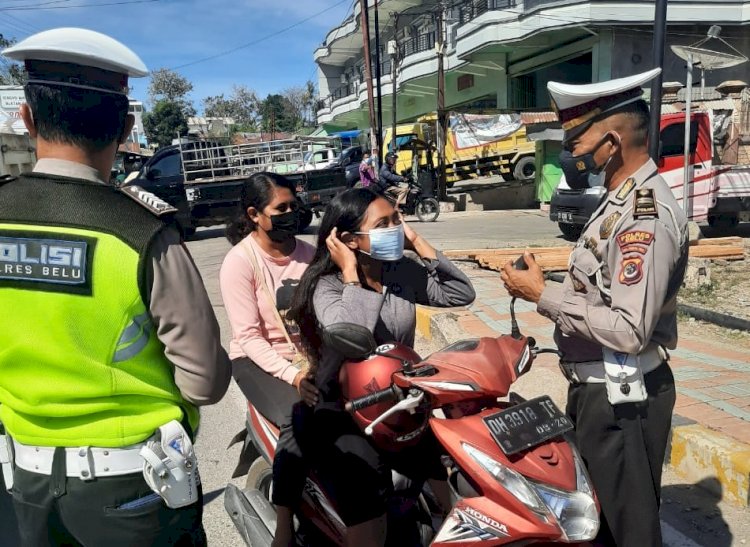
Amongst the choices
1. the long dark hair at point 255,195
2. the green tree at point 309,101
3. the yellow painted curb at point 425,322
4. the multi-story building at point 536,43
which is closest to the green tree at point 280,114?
the green tree at point 309,101

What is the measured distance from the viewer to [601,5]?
16.1 meters

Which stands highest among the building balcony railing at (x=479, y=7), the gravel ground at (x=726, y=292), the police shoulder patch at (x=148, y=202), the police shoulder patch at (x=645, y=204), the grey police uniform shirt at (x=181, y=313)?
the building balcony railing at (x=479, y=7)

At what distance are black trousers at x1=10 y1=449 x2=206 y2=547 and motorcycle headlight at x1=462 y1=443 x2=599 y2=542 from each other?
0.85 m

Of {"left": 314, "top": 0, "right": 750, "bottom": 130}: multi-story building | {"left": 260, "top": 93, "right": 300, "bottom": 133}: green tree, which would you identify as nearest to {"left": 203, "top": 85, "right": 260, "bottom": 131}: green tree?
{"left": 260, "top": 93, "right": 300, "bottom": 133}: green tree

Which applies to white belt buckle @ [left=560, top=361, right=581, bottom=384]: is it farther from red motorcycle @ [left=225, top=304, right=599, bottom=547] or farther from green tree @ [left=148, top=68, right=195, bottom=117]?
green tree @ [left=148, top=68, right=195, bottom=117]

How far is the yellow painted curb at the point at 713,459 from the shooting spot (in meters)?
3.10

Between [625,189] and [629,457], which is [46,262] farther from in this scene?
[629,457]

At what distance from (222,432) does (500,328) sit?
278 centimetres

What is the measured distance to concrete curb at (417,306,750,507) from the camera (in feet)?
10.2

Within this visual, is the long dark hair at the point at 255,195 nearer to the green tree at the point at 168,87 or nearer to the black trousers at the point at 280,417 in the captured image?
the black trousers at the point at 280,417

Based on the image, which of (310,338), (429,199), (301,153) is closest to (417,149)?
(429,199)

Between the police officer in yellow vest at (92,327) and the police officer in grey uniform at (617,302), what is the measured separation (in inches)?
45.2

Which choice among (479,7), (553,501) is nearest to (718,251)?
(553,501)

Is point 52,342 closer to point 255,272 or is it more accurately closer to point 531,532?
point 531,532
